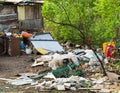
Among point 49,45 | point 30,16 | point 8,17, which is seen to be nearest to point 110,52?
point 49,45

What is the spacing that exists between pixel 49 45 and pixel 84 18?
13.0ft

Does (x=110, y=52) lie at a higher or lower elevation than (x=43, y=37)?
higher

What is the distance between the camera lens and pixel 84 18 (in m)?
15.5

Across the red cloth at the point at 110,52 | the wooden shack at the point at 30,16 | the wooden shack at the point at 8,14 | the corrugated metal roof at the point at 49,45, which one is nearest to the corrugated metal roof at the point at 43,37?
the corrugated metal roof at the point at 49,45

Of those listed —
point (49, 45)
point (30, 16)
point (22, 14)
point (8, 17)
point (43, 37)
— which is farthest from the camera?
point (30, 16)

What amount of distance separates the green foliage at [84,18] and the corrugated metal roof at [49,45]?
1.38 meters

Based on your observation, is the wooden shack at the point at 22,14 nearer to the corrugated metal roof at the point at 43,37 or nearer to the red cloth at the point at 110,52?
the corrugated metal roof at the point at 43,37

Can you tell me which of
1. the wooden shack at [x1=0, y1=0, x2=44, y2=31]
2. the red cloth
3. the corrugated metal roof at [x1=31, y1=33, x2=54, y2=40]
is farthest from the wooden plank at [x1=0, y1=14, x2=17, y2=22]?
the red cloth

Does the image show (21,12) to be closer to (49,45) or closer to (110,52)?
(49,45)

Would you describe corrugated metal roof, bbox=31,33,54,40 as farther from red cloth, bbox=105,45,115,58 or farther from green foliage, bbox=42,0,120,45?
red cloth, bbox=105,45,115,58

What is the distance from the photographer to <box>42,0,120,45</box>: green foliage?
12.9 m

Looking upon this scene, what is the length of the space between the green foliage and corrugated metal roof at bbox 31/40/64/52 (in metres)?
1.38

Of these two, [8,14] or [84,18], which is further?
[8,14]

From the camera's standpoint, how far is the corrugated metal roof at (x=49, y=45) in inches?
730
